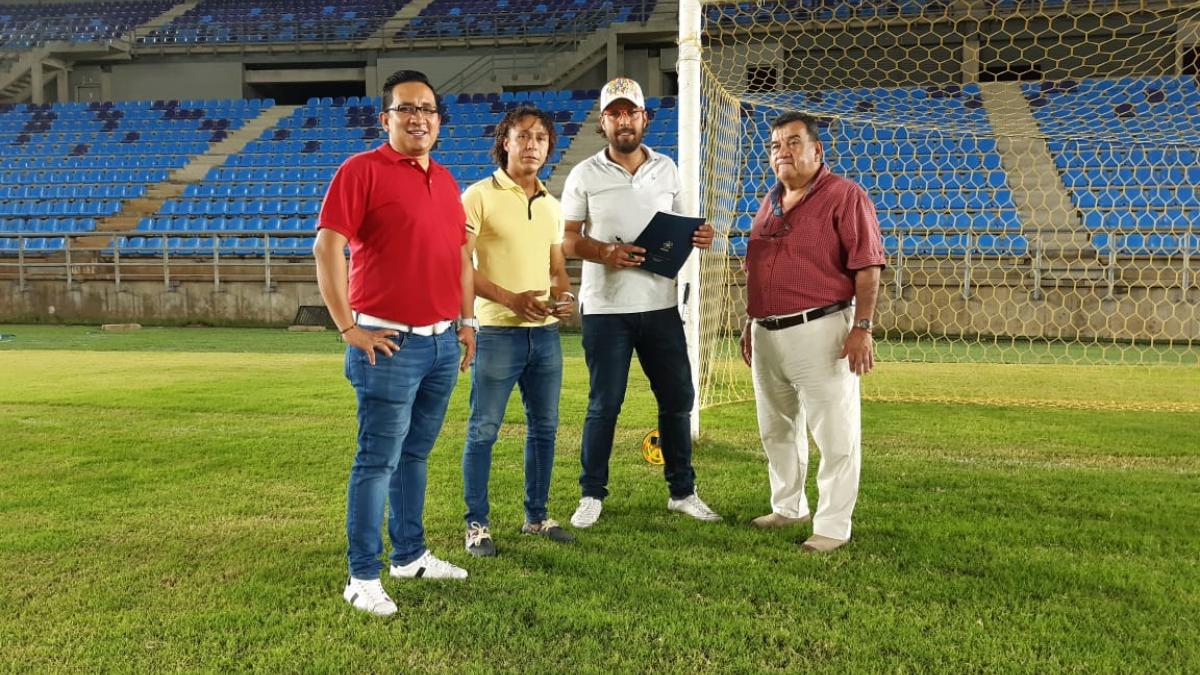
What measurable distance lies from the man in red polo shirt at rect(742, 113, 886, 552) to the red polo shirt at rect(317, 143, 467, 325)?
1304mm

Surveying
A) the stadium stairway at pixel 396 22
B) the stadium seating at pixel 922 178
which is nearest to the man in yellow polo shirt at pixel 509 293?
the stadium seating at pixel 922 178

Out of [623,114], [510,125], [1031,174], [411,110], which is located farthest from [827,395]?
[1031,174]

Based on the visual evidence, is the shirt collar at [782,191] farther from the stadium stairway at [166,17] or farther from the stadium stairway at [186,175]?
the stadium stairway at [166,17]

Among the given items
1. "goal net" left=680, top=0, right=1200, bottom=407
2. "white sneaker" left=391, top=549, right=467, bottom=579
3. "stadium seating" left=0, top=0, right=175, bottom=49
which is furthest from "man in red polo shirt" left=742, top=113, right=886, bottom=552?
"stadium seating" left=0, top=0, right=175, bottom=49

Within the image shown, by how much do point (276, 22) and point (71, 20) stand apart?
785 centimetres

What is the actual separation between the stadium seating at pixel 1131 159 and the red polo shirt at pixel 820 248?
903 centimetres

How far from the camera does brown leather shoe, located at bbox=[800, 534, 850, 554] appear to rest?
3.03 metres

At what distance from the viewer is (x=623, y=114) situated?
3.17m

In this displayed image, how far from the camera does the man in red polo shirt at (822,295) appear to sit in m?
3.05

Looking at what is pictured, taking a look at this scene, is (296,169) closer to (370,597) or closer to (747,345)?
(747,345)

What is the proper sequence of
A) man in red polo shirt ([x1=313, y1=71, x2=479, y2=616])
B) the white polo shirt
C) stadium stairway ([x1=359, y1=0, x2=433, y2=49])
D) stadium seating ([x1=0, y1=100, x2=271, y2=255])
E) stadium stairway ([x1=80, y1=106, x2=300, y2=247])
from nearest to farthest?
man in red polo shirt ([x1=313, y1=71, x2=479, y2=616]) → the white polo shirt → stadium stairway ([x1=80, y1=106, x2=300, y2=247]) → stadium seating ([x1=0, y1=100, x2=271, y2=255]) → stadium stairway ([x1=359, y1=0, x2=433, y2=49])

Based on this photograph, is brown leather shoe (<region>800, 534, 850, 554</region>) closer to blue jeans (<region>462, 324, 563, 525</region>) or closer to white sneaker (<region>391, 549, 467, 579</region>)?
blue jeans (<region>462, 324, 563, 525</region>)

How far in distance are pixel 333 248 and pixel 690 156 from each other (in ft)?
8.40

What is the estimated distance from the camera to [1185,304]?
35.1 ft
